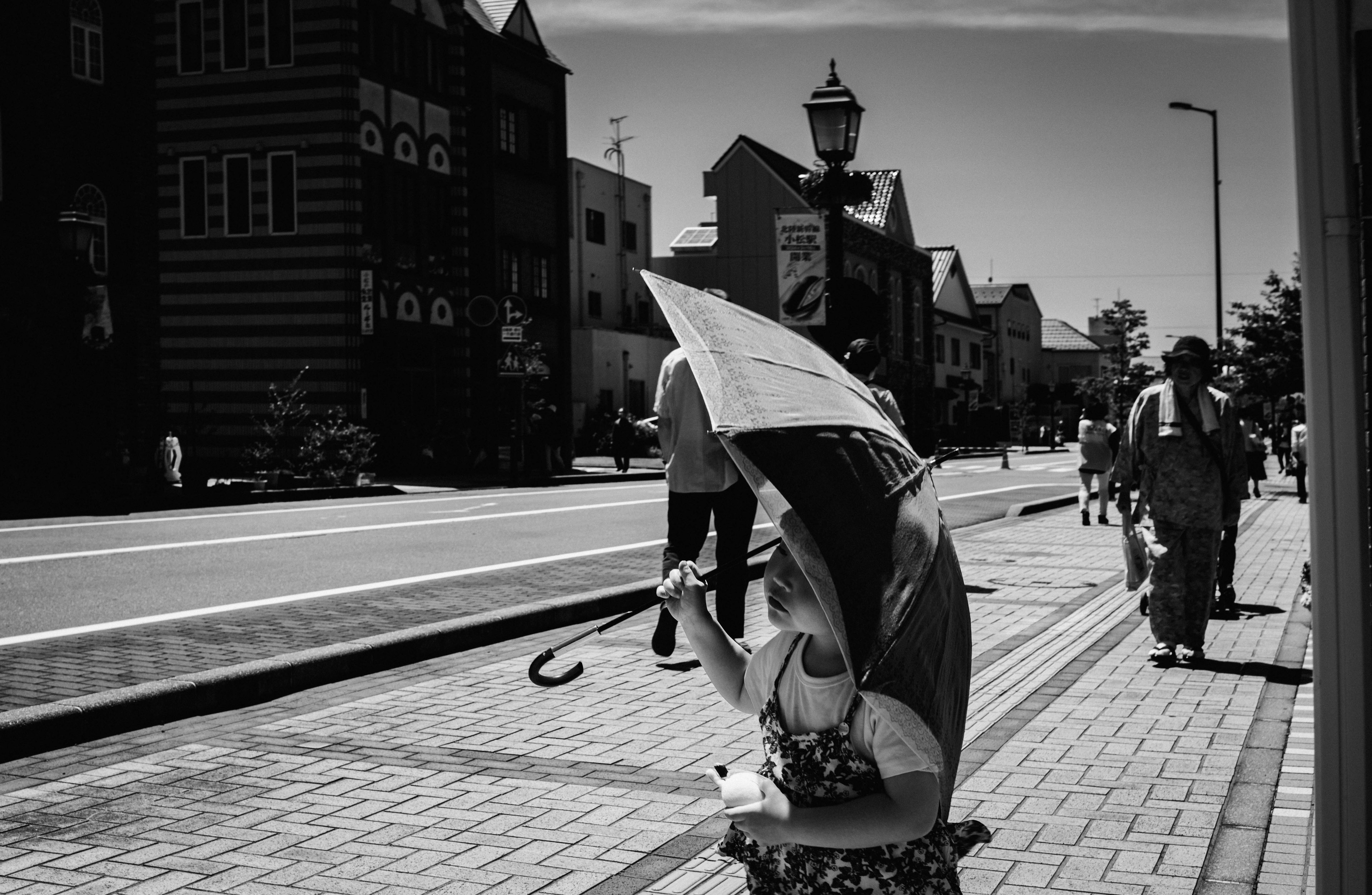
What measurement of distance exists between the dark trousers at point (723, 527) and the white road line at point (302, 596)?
373 centimetres

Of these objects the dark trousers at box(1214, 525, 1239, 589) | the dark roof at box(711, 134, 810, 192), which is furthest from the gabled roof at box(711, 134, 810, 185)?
the dark trousers at box(1214, 525, 1239, 589)

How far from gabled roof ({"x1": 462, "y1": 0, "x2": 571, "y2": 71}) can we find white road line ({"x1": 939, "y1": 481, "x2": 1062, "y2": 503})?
19.3m

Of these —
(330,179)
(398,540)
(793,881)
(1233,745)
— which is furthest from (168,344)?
(793,881)

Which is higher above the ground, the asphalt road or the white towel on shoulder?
the white towel on shoulder

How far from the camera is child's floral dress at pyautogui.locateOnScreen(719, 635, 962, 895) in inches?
92.6

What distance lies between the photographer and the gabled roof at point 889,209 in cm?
6269

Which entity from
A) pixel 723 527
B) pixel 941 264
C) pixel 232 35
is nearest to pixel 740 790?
pixel 723 527

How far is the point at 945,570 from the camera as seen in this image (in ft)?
7.44

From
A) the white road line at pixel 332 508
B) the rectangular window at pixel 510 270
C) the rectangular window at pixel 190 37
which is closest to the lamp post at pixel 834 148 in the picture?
the white road line at pixel 332 508

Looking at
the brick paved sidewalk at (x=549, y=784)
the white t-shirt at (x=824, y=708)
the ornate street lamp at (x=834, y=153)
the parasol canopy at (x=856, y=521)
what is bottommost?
the brick paved sidewalk at (x=549, y=784)

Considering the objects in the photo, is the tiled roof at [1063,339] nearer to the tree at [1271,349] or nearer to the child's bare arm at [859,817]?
the tree at [1271,349]

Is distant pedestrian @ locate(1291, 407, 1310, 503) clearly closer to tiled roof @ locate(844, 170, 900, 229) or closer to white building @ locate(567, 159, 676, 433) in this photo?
white building @ locate(567, 159, 676, 433)

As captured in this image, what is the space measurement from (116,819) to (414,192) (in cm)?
3115

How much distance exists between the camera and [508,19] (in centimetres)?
3900
